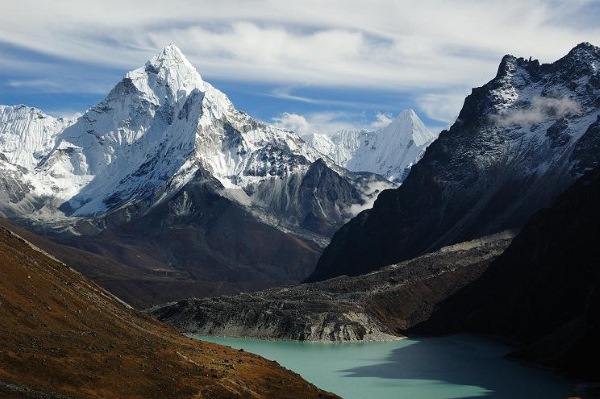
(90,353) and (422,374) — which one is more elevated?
Answer: (90,353)

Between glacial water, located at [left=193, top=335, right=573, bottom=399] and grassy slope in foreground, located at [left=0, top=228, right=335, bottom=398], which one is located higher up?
grassy slope in foreground, located at [left=0, top=228, right=335, bottom=398]

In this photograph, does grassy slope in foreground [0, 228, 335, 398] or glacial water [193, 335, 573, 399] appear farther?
glacial water [193, 335, 573, 399]

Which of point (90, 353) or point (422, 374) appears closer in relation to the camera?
point (90, 353)

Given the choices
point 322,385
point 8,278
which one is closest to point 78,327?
point 8,278
